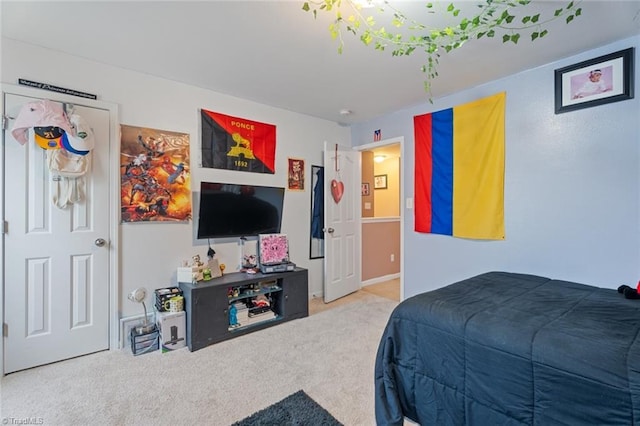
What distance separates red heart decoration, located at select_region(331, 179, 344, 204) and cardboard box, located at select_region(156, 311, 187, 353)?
7.26 feet

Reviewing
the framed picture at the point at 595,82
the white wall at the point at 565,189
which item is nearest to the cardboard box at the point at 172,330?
the white wall at the point at 565,189

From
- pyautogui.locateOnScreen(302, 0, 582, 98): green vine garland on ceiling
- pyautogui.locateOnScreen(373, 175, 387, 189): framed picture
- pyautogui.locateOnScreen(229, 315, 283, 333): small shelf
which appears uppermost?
pyautogui.locateOnScreen(302, 0, 582, 98): green vine garland on ceiling

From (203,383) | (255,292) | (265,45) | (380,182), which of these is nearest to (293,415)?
(203,383)

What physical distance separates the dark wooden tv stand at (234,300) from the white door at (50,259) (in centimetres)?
74

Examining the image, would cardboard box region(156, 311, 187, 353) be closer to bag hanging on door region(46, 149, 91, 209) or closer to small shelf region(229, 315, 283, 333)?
small shelf region(229, 315, 283, 333)

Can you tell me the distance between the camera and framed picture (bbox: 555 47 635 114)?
2.06 m

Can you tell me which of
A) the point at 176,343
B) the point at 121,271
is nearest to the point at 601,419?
the point at 176,343

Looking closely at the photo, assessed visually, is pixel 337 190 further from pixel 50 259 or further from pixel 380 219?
pixel 50 259

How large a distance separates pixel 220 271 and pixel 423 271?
2.26 m

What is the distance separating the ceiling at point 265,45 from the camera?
1773 millimetres

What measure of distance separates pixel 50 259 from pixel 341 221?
116 inches

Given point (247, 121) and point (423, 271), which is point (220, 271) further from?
point (423, 271)

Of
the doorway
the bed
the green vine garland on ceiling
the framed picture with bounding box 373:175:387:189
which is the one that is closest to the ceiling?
the green vine garland on ceiling

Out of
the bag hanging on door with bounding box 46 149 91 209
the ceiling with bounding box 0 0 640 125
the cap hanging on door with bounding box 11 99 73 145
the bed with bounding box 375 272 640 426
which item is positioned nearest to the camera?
the bed with bounding box 375 272 640 426
